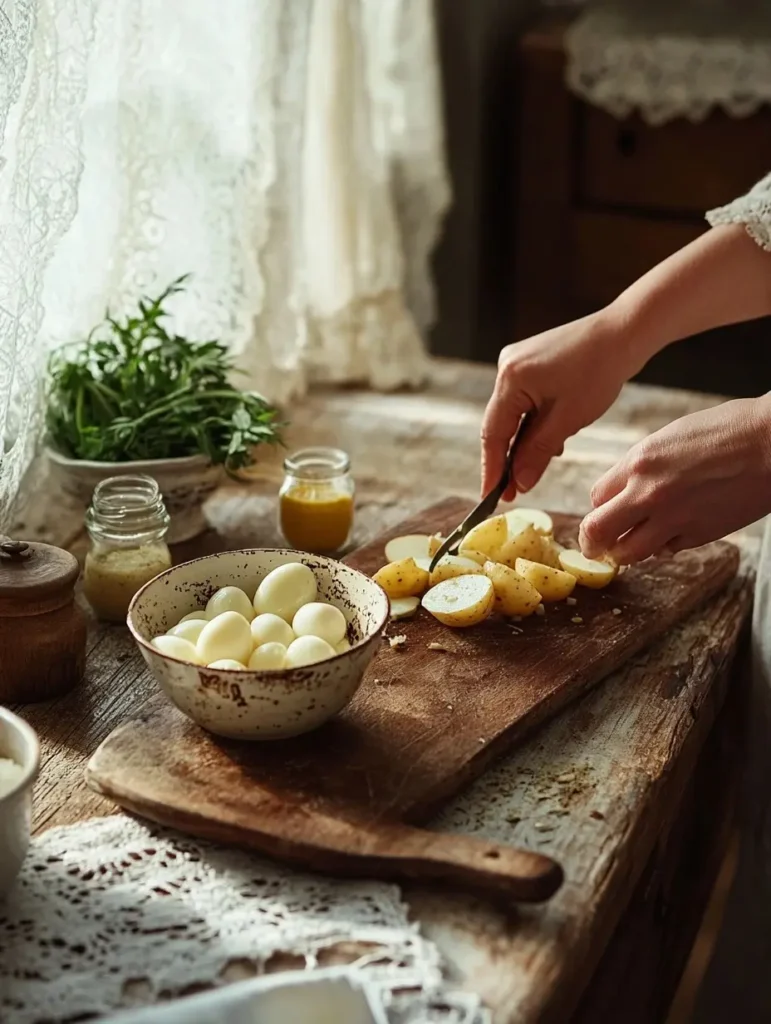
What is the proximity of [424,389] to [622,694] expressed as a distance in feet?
2.78

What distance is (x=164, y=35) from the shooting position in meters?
1.47

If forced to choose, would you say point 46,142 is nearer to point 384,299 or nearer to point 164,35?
point 164,35

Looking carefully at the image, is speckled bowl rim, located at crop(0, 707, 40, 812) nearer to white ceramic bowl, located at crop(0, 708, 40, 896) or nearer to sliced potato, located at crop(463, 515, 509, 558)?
white ceramic bowl, located at crop(0, 708, 40, 896)

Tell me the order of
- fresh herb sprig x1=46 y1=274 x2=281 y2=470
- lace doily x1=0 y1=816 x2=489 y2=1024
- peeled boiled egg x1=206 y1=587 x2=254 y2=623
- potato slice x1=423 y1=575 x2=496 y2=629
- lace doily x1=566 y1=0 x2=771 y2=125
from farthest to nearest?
lace doily x1=566 y1=0 x2=771 y2=125, fresh herb sprig x1=46 y1=274 x2=281 y2=470, potato slice x1=423 y1=575 x2=496 y2=629, peeled boiled egg x1=206 y1=587 x2=254 y2=623, lace doily x1=0 y1=816 x2=489 y2=1024

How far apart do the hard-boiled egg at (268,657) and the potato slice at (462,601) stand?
23 cm

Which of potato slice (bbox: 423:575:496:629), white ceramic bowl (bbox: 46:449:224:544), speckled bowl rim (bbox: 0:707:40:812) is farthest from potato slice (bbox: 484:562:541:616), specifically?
speckled bowl rim (bbox: 0:707:40:812)

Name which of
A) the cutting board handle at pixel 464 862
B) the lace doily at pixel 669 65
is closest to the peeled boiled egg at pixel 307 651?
the cutting board handle at pixel 464 862

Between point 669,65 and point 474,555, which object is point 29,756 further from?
point 669,65

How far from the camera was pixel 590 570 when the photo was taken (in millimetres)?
1206

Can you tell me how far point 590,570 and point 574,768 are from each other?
269mm

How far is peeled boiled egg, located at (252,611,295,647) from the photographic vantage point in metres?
0.96

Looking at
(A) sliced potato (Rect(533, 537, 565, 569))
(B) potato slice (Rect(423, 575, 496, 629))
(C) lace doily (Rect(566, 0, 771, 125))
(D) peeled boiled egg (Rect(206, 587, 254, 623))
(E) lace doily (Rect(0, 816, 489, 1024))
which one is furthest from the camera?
(C) lace doily (Rect(566, 0, 771, 125))

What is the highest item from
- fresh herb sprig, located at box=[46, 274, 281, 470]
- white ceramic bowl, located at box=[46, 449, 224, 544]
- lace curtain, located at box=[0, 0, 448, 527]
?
lace curtain, located at box=[0, 0, 448, 527]

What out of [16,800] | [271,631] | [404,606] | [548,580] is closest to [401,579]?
[404,606]
